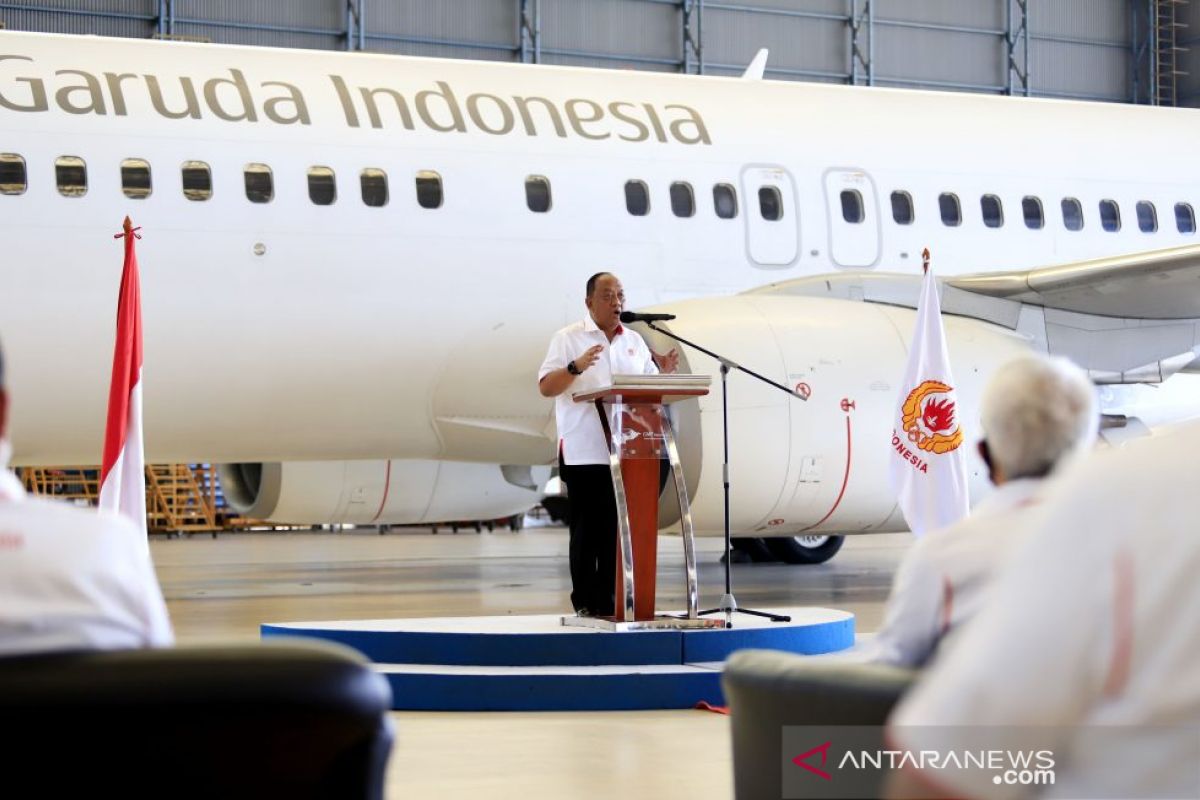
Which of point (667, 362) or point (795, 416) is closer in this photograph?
point (667, 362)

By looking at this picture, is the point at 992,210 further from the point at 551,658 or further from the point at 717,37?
the point at 717,37

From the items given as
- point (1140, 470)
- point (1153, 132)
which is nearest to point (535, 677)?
point (1140, 470)

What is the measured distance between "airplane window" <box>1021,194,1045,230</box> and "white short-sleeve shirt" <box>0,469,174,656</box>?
28.0 feet

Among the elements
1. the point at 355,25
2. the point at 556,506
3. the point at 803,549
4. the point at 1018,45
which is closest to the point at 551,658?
the point at 803,549

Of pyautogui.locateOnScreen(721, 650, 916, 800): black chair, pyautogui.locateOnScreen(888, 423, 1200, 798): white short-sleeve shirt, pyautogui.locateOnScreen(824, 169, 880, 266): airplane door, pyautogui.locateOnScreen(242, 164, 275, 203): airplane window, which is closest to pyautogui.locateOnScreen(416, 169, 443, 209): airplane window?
pyautogui.locateOnScreen(242, 164, 275, 203): airplane window

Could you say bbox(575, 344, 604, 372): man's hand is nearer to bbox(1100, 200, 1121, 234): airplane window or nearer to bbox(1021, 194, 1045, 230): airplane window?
bbox(1021, 194, 1045, 230): airplane window

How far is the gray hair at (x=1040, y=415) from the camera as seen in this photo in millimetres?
1830

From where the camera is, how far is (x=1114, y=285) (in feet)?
27.8

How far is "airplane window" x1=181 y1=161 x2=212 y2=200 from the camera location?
771 cm

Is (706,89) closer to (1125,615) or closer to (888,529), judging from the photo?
(888,529)

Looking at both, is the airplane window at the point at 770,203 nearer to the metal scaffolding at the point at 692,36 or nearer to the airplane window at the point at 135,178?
the airplane window at the point at 135,178

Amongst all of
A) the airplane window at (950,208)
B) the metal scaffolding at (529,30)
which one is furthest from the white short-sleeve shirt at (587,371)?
the metal scaffolding at (529,30)

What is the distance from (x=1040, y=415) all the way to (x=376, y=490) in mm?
7639

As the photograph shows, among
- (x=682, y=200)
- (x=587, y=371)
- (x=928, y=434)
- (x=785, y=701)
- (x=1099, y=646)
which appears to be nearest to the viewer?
(x=1099, y=646)
